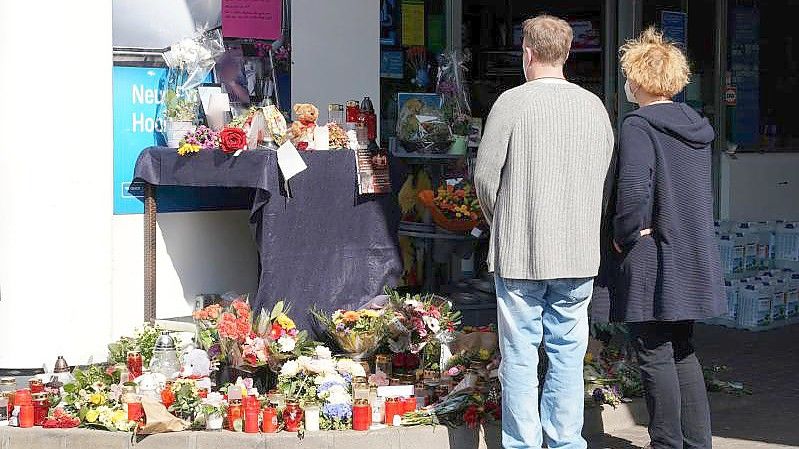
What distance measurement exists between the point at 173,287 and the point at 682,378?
3600 millimetres

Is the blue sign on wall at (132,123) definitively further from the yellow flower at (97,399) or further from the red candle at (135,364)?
the yellow flower at (97,399)

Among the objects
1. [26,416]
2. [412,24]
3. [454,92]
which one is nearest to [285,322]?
[26,416]

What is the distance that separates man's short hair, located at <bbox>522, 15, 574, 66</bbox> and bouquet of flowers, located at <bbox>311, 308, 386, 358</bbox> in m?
2.09

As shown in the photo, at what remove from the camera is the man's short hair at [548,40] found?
5316mm

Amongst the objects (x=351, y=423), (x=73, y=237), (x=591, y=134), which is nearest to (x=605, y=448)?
(x=351, y=423)

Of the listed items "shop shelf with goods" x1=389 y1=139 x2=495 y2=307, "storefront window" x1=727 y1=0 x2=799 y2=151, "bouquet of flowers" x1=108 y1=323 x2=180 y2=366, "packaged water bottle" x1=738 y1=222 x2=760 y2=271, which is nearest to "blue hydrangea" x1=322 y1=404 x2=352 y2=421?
"bouquet of flowers" x1=108 y1=323 x2=180 y2=366

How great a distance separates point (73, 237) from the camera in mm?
7125

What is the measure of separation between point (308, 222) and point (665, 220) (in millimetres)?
2428

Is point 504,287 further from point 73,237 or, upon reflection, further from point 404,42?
point 404,42

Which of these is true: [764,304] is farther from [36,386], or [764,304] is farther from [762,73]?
[36,386]

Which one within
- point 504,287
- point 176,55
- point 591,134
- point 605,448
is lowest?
point 605,448

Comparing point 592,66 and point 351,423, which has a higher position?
point 592,66

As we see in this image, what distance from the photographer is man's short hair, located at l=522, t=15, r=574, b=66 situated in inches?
209

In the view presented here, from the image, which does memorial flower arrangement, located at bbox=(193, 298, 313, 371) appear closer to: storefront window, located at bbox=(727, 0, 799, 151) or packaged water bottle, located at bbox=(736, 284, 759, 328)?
packaged water bottle, located at bbox=(736, 284, 759, 328)
